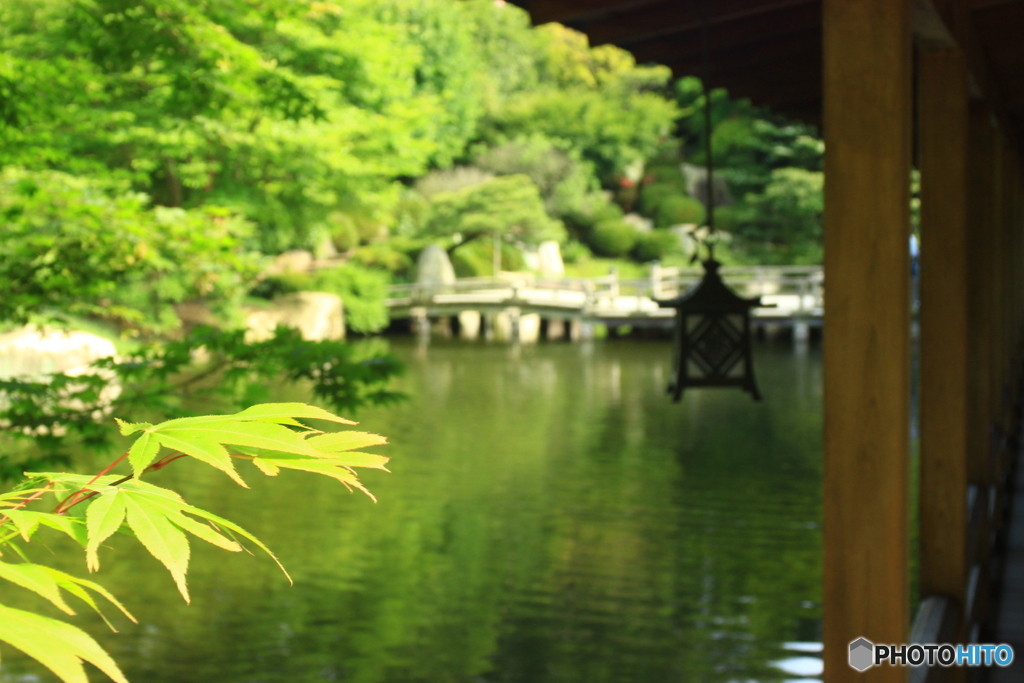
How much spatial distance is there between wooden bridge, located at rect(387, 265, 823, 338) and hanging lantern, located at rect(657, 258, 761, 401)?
15.5m

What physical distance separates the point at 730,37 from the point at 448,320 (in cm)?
2163

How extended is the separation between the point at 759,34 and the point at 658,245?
22.0 meters

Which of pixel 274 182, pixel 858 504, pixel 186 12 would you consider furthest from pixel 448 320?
pixel 858 504

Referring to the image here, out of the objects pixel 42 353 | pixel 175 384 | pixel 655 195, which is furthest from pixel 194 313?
pixel 655 195

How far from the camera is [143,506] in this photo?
0.64 metres

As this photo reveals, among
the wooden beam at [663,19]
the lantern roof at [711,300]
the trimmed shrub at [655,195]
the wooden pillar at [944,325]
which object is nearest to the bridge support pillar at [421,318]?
the trimmed shrub at [655,195]

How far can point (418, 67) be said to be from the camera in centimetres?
2800

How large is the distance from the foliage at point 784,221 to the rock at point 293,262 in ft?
32.8

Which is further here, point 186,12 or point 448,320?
point 448,320

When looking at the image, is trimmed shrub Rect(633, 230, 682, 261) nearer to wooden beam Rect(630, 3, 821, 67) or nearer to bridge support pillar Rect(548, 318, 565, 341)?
bridge support pillar Rect(548, 318, 565, 341)

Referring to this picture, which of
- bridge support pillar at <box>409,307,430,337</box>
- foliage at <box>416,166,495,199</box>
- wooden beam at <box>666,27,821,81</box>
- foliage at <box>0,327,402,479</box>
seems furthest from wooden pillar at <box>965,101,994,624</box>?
foliage at <box>416,166,495,199</box>

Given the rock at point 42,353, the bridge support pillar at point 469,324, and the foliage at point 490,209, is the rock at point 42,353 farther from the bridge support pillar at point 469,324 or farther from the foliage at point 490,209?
the foliage at point 490,209

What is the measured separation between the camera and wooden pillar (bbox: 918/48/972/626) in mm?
2467

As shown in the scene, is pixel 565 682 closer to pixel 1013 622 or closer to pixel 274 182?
pixel 1013 622
